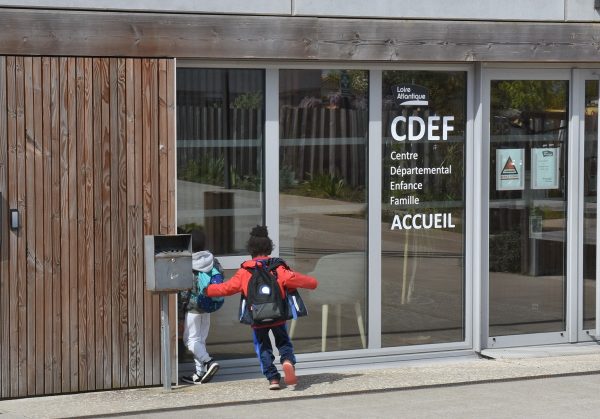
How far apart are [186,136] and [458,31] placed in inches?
101

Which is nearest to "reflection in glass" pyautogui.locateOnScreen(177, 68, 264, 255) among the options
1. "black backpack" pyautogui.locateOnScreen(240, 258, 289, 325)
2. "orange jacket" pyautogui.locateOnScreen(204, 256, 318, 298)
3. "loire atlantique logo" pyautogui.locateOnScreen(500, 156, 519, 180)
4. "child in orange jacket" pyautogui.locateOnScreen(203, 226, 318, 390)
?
"child in orange jacket" pyautogui.locateOnScreen(203, 226, 318, 390)

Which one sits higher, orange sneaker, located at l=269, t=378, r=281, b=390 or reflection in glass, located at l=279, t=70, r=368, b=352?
reflection in glass, located at l=279, t=70, r=368, b=352

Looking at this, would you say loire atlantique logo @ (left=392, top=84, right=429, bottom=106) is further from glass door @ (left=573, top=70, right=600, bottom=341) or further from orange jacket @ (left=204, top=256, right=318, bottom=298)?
orange jacket @ (left=204, top=256, right=318, bottom=298)

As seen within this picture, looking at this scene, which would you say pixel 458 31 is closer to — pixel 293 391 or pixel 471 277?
pixel 471 277

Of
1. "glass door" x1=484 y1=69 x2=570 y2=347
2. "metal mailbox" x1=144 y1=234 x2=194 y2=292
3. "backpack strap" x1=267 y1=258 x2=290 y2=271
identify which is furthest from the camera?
"glass door" x1=484 y1=69 x2=570 y2=347

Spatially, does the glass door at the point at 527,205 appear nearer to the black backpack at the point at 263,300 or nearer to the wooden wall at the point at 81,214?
the black backpack at the point at 263,300

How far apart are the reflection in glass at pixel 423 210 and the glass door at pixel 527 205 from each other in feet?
1.02

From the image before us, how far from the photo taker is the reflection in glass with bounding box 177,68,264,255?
31.5 ft

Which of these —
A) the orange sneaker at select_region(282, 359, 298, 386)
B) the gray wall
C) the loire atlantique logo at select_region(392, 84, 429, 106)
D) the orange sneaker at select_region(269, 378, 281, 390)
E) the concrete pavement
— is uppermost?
the gray wall

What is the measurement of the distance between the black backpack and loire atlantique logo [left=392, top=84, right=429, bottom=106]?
2.33m

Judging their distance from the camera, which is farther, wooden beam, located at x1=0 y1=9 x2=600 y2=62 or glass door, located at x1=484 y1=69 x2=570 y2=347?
glass door, located at x1=484 y1=69 x2=570 y2=347

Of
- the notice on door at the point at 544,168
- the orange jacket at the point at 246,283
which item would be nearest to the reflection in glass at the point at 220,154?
the orange jacket at the point at 246,283

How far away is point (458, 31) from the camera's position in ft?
33.4

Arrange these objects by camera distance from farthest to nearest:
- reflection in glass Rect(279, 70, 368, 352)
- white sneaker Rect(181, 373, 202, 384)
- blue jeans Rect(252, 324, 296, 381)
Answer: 1. reflection in glass Rect(279, 70, 368, 352)
2. white sneaker Rect(181, 373, 202, 384)
3. blue jeans Rect(252, 324, 296, 381)
